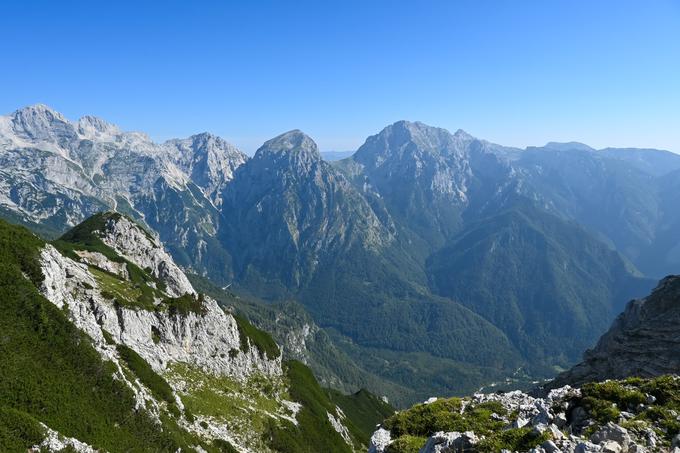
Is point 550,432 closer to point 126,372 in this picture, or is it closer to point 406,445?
point 406,445

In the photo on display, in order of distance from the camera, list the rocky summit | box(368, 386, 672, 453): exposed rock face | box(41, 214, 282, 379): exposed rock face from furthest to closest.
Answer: box(41, 214, 282, 379): exposed rock face < the rocky summit < box(368, 386, 672, 453): exposed rock face

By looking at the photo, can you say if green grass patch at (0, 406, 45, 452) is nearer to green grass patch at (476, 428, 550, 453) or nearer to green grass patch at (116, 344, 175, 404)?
green grass patch at (116, 344, 175, 404)

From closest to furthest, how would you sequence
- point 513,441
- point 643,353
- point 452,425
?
point 513,441
point 452,425
point 643,353

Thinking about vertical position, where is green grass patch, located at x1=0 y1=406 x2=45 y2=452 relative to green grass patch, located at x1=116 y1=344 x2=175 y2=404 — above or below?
above

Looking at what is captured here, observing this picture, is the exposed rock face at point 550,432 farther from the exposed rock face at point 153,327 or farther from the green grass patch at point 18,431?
the exposed rock face at point 153,327

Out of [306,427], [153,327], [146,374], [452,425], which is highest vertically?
[452,425]

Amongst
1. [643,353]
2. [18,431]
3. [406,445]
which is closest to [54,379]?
[18,431]

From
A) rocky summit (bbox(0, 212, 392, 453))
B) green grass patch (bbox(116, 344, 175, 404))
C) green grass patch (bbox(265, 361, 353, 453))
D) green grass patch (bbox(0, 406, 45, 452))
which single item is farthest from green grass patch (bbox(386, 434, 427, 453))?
green grass patch (bbox(265, 361, 353, 453))

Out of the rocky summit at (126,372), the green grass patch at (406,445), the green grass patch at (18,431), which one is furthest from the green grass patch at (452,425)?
the rocky summit at (126,372)

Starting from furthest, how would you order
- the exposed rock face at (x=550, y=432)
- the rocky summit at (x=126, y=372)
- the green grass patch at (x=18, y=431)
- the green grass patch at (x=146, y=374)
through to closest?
the green grass patch at (x=146, y=374), the rocky summit at (x=126, y=372), the green grass patch at (x=18, y=431), the exposed rock face at (x=550, y=432)

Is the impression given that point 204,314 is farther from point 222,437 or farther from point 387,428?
point 387,428

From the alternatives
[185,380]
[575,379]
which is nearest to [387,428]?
[575,379]

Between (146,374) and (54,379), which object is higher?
(54,379)

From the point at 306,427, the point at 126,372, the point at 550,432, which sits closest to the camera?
the point at 550,432
